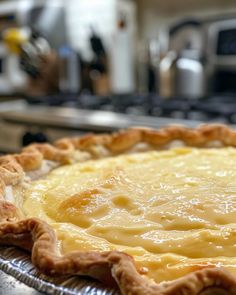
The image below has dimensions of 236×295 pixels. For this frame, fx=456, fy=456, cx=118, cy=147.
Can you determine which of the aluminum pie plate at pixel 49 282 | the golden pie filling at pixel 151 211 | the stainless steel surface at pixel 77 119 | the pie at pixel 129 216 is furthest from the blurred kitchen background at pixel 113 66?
the aluminum pie plate at pixel 49 282

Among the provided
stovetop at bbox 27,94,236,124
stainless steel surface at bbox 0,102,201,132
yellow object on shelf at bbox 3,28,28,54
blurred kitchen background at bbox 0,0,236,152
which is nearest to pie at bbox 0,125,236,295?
blurred kitchen background at bbox 0,0,236,152

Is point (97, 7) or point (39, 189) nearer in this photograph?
point (39, 189)

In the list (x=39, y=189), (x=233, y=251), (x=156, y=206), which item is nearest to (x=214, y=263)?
(x=233, y=251)

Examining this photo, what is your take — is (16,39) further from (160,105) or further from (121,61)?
(160,105)

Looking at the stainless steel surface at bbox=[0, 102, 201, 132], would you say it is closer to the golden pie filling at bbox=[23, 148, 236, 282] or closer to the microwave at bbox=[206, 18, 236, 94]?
the microwave at bbox=[206, 18, 236, 94]

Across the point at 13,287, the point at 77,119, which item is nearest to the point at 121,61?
the point at 77,119

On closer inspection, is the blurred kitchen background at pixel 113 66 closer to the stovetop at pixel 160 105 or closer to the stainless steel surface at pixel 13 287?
the stovetop at pixel 160 105

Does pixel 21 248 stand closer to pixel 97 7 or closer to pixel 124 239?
pixel 124 239
